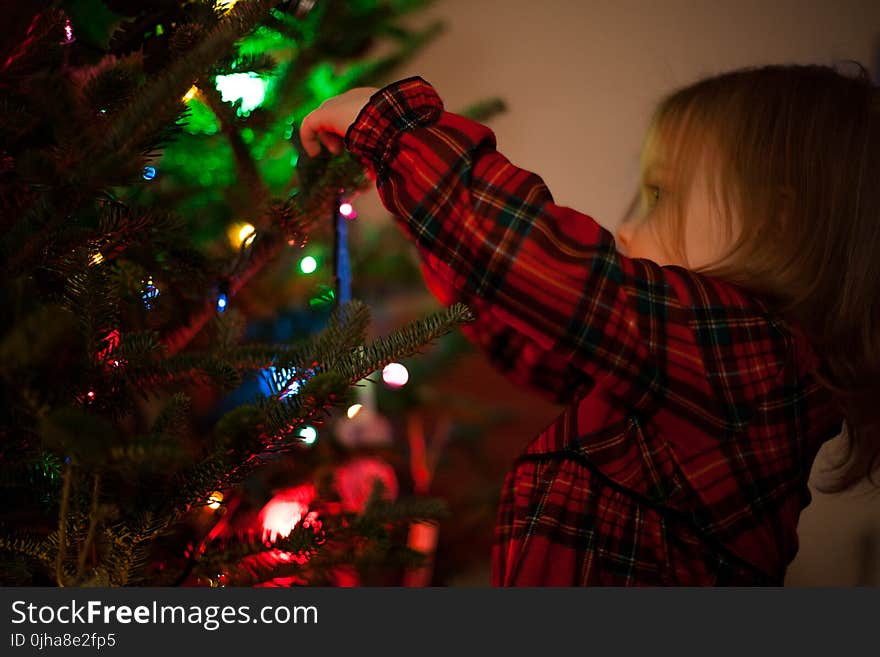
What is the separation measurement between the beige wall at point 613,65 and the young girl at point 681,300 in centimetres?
39

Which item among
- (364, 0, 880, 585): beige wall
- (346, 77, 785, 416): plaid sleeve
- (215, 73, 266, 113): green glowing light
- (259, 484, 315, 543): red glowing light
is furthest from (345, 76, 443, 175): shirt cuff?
(364, 0, 880, 585): beige wall

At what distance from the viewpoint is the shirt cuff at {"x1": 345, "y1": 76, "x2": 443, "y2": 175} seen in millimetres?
507

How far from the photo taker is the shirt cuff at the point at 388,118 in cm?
51

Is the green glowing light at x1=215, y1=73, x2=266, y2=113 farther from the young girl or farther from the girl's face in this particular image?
the girl's face

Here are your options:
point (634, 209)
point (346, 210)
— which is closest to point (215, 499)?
point (346, 210)

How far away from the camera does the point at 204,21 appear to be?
1.31 ft

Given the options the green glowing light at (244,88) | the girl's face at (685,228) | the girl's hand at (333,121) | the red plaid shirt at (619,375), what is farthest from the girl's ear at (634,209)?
the green glowing light at (244,88)

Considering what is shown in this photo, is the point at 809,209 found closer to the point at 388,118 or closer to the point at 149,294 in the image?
the point at 388,118

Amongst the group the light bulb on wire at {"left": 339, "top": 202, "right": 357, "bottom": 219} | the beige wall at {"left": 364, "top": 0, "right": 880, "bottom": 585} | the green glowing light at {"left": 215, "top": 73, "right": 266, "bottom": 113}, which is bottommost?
the light bulb on wire at {"left": 339, "top": 202, "right": 357, "bottom": 219}

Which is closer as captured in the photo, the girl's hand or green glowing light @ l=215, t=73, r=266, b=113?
the girl's hand

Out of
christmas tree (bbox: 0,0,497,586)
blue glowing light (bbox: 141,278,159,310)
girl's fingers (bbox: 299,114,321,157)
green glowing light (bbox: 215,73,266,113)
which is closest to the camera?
christmas tree (bbox: 0,0,497,586)

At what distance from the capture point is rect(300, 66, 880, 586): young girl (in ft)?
1.59

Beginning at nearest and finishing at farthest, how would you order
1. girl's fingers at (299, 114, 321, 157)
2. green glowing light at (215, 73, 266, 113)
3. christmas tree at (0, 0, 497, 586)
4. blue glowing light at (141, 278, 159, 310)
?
christmas tree at (0, 0, 497, 586), blue glowing light at (141, 278, 159, 310), girl's fingers at (299, 114, 321, 157), green glowing light at (215, 73, 266, 113)

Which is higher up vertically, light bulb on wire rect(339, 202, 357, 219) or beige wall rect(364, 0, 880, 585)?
beige wall rect(364, 0, 880, 585)
